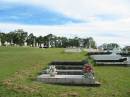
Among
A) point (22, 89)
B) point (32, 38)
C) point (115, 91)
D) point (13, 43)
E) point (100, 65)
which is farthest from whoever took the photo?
point (32, 38)

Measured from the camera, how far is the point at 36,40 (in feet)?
414

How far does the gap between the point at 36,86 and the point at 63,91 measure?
53.9 inches

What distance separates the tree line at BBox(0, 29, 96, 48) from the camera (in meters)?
→ 115

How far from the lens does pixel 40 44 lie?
12725cm

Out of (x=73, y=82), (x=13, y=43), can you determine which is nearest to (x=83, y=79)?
(x=73, y=82)

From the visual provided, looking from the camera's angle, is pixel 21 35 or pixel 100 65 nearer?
pixel 100 65

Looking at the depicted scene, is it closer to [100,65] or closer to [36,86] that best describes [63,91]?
[36,86]

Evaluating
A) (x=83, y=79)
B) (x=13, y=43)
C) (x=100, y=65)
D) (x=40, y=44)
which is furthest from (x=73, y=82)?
(x=40, y=44)

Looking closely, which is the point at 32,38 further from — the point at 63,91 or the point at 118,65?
the point at 63,91

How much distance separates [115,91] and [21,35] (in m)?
107

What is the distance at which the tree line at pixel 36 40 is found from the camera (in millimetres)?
114938

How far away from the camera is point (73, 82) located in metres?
15.5

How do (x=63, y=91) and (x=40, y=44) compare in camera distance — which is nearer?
(x=63, y=91)

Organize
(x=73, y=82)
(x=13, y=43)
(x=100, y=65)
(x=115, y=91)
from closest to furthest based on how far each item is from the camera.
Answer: (x=115, y=91), (x=73, y=82), (x=100, y=65), (x=13, y=43)
